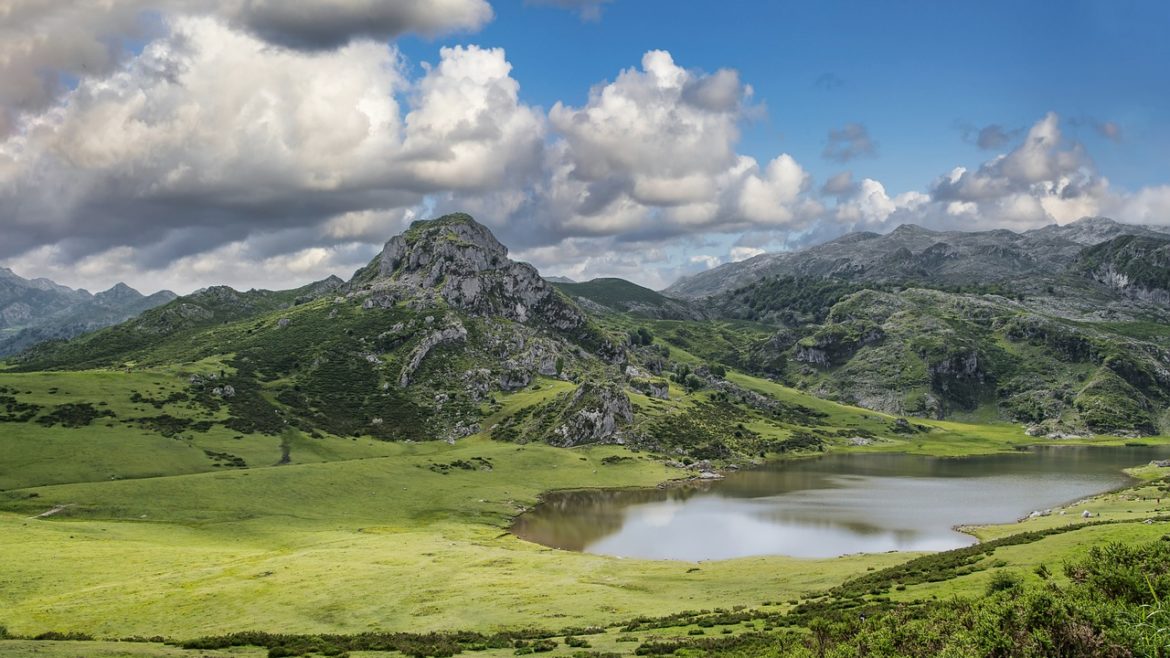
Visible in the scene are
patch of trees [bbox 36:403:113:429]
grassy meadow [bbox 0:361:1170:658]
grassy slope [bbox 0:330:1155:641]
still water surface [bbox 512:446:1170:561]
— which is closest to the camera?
grassy meadow [bbox 0:361:1170:658]

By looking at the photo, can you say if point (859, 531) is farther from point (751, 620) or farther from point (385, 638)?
point (385, 638)

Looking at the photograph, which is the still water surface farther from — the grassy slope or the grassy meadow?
the grassy slope

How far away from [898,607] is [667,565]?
43.9 metres

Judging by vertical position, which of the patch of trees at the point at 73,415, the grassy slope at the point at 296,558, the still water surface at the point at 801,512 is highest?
the patch of trees at the point at 73,415

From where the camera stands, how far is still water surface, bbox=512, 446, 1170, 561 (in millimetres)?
104375

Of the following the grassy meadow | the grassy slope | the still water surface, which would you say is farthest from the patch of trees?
the still water surface

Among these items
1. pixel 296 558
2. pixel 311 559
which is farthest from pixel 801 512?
pixel 296 558

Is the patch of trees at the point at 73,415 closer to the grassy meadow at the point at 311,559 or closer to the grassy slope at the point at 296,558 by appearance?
the grassy meadow at the point at 311,559

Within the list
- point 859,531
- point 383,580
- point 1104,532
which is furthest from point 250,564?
point 859,531

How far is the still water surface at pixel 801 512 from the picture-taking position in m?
104

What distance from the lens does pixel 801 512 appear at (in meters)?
136

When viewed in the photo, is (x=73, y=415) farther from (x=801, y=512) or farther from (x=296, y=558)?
(x=801, y=512)

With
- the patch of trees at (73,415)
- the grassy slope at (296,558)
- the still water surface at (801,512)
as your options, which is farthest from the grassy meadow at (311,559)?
the still water surface at (801,512)

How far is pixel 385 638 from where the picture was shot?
4541 cm
